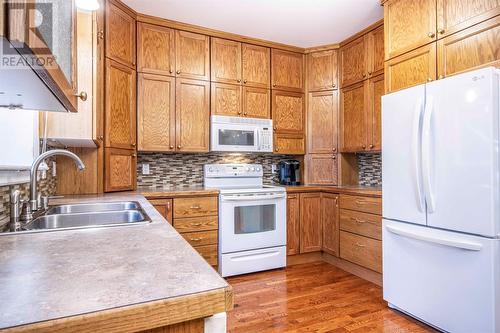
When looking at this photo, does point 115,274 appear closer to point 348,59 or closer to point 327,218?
point 327,218

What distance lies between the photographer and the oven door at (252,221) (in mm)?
2887

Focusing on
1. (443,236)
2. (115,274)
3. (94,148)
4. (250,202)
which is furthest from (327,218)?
(115,274)

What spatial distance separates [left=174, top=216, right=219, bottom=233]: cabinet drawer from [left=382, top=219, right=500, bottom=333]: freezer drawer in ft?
5.11

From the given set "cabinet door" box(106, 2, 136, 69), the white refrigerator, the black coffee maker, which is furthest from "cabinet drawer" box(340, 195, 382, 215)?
"cabinet door" box(106, 2, 136, 69)

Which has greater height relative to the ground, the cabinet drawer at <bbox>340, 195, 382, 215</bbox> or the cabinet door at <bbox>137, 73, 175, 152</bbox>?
the cabinet door at <bbox>137, 73, 175, 152</bbox>

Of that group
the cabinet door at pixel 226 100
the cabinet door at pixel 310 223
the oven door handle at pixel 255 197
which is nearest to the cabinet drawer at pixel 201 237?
the oven door handle at pixel 255 197

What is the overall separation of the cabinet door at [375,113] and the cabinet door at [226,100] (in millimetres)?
1413

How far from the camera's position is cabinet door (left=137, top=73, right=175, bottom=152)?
113 inches

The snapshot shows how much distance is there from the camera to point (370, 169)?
11.3ft

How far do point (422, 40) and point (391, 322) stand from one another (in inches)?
82.2

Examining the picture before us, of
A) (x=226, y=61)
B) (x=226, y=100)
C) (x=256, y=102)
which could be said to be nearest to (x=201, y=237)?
(x=226, y=100)

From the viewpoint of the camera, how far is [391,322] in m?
2.03

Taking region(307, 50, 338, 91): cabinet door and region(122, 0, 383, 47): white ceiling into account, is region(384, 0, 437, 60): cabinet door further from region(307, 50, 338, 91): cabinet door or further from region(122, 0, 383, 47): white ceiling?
region(307, 50, 338, 91): cabinet door

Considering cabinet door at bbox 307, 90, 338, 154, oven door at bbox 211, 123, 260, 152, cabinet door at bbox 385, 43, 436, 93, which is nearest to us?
cabinet door at bbox 385, 43, 436, 93
